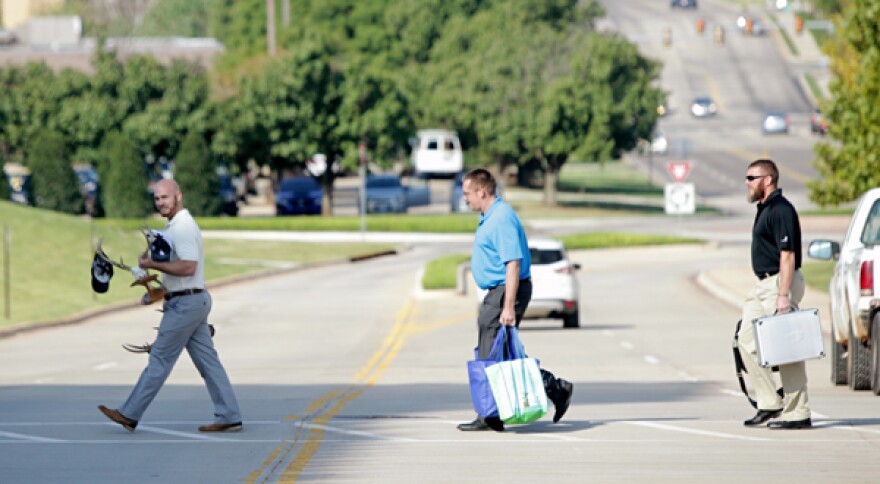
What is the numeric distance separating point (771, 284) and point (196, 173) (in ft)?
186

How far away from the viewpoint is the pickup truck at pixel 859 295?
1648 centimetres

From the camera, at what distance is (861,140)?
36094 millimetres

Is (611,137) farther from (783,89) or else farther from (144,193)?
(783,89)

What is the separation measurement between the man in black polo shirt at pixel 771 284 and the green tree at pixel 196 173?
5585 centimetres

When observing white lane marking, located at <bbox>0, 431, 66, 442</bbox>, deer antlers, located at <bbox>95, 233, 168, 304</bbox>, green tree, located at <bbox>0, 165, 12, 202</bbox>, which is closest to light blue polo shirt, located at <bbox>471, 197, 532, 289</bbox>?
deer antlers, located at <bbox>95, 233, 168, 304</bbox>

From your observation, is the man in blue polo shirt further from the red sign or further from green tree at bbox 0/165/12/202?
green tree at bbox 0/165/12/202

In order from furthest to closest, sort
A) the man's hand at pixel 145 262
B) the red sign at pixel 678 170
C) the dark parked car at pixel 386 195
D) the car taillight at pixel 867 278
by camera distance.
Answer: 1. the dark parked car at pixel 386 195
2. the red sign at pixel 678 170
3. the car taillight at pixel 867 278
4. the man's hand at pixel 145 262

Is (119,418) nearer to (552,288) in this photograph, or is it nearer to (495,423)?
(495,423)

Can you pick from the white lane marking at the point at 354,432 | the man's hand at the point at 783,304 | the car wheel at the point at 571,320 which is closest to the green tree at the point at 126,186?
the car wheel at the point at 571,320

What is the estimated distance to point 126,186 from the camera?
66.5 metres

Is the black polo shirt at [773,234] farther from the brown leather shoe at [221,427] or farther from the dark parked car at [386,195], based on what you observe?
the dark parked car at [386,195]

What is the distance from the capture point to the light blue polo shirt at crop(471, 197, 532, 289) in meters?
13.3

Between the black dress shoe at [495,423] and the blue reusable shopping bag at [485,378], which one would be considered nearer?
the blue reusable shopping bag at [485,378]

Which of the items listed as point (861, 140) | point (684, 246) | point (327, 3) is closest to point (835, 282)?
point (861, 140)
